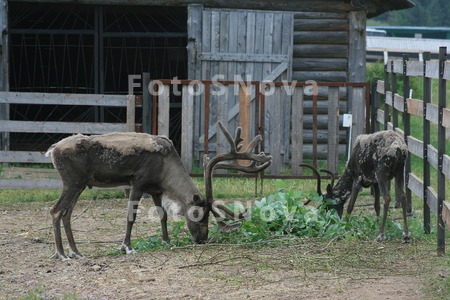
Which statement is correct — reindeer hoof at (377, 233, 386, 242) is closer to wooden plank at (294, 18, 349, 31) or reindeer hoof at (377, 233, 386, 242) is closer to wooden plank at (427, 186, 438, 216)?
wooden plank at (427, 186, 438, 216)

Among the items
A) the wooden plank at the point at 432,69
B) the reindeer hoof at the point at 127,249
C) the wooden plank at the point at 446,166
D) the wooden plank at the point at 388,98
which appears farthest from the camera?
the wooden plank at the point at 388,98

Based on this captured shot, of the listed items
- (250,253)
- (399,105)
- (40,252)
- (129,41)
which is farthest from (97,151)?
(129,41)

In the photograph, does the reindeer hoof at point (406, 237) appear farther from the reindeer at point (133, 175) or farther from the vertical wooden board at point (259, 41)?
the vertical wooden board at point (259, 41)

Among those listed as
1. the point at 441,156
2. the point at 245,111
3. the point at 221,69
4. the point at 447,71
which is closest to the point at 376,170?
the point at 441,156

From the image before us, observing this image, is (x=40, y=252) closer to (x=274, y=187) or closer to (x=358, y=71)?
(x=274, y=187)

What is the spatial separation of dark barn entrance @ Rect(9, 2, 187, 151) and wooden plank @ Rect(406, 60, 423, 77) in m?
9.70

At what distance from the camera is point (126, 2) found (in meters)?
16.1

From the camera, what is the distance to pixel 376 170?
961 centimetres

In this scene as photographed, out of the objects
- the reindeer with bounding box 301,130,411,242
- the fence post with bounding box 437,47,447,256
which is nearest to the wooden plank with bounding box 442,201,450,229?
the fence post with bounding box 437,47,447,256

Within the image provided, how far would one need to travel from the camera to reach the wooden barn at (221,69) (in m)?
13.1

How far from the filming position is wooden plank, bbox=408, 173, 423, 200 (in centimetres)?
985

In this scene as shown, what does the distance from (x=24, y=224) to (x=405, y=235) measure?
4.83m

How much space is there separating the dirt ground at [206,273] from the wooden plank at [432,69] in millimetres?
1819

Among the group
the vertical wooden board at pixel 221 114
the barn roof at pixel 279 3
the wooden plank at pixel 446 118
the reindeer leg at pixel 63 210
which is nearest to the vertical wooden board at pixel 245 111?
the vertical wooden board at pixel 221 114
